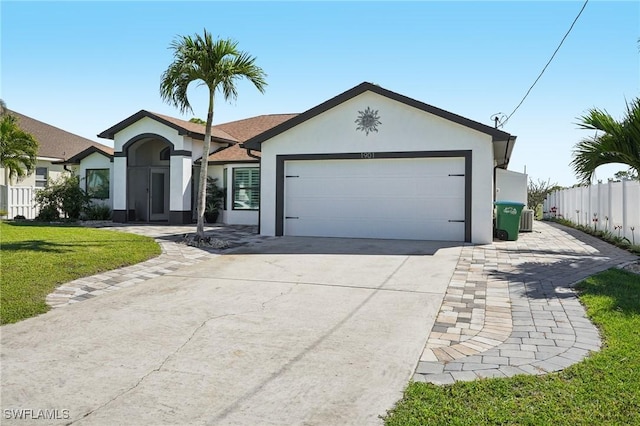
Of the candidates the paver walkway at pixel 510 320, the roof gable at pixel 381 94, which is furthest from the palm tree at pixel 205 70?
the paver walkway at pixel 510 320

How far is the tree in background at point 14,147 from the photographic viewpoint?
2208cm

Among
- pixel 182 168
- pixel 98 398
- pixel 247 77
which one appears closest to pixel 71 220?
pixel 182 168

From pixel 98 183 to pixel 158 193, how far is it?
2.62 metres

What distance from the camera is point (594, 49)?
12.8 m

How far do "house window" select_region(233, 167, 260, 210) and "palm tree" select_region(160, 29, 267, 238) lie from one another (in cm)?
611

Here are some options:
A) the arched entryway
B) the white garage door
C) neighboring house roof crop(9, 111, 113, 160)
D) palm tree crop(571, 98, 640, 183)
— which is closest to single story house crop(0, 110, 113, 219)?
neighboring house roof crop(9, 111, 113, 160)

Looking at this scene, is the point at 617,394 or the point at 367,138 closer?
the point at 617,394

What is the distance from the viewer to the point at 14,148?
22438 millimetres

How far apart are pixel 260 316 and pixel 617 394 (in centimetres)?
379

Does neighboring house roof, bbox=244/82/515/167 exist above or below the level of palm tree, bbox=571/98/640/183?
above

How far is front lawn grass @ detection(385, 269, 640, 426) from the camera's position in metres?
3.11

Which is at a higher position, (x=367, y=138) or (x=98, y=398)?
(x=367, y=138)

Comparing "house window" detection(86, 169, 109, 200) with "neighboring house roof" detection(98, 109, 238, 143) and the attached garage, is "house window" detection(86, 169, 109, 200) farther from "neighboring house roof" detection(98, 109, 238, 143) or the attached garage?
the attached garage

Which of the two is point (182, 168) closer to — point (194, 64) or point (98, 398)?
point (194, 64)
